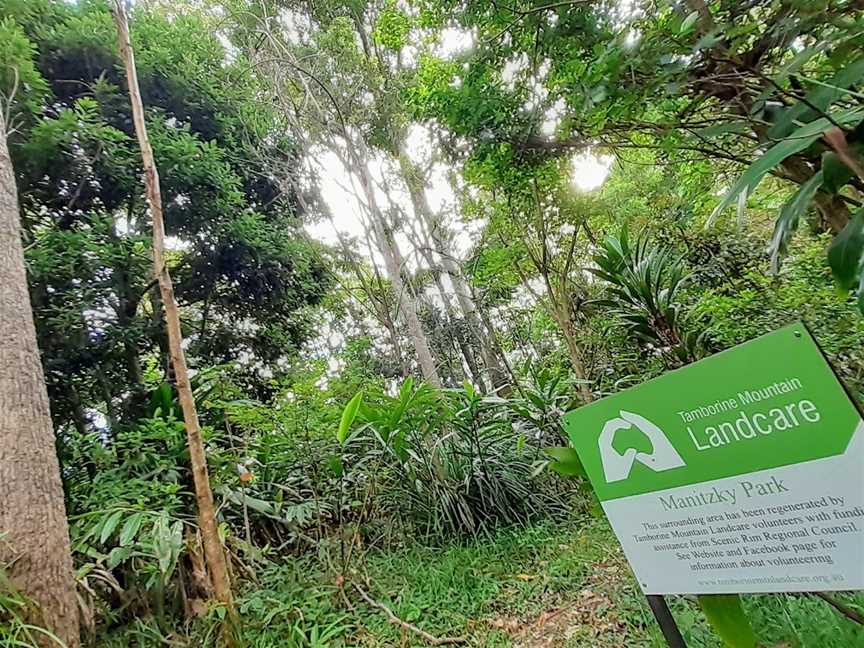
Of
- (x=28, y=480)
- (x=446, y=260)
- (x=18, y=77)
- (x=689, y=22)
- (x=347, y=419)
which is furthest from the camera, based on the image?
(x=446, y=260)

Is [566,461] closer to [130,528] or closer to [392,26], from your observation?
[130,528]

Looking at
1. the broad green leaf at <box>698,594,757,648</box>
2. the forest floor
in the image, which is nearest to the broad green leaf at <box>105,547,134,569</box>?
the forest floor

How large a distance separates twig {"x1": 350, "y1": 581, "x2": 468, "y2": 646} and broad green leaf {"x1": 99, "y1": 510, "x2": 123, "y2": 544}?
1.13 metres

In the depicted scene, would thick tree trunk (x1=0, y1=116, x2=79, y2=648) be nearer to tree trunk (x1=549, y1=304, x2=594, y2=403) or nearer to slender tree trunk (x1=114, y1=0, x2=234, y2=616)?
slender tree trunk (x1=114, y1=0, x2=234, y2=616)

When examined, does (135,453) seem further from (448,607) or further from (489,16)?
(489,16)

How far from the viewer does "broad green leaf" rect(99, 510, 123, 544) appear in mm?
1878

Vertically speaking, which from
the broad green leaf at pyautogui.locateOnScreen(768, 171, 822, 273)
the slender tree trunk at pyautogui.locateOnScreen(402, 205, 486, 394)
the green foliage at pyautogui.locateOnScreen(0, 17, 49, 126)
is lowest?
the broad green leaf at pyautogui.locateOnScreen(768, 171, 822, 273)

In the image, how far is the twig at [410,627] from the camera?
66.7 inches

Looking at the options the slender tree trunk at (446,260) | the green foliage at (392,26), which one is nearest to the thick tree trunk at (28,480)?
the green foliage at (392,26)

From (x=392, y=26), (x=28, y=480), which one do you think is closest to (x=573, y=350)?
(x=28, y=480)

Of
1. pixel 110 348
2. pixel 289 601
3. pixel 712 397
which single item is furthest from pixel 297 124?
pixel 712 397

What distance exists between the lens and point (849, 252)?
907 millimetres

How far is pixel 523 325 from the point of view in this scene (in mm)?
6535

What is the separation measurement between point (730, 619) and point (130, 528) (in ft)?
7.17
